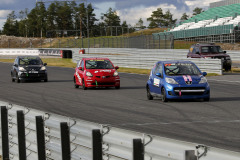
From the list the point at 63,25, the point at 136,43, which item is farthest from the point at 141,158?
the point at 63,25

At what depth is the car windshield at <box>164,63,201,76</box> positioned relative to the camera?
1756 cm

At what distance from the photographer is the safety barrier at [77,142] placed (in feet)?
13.9

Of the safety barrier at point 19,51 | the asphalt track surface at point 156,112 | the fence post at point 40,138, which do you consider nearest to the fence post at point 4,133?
the fence post at point 40,138

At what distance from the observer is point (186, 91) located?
16703mm

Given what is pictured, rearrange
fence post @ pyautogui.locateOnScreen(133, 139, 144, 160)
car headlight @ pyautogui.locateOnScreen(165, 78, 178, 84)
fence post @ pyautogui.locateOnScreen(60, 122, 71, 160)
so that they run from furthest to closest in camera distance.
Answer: car headlight @ pyautogui.locateOnScreen(165, 78, 178, 84) → fence post @ pyautogui.locateOnScreen(60, 122, 71, 160) → fence post @ pyautogui.locateOnScreen(133, 139, 144, 160)

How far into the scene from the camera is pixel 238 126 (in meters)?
11.2

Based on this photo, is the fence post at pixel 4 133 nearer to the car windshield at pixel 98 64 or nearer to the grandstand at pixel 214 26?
the car windshield at pixel 98 64

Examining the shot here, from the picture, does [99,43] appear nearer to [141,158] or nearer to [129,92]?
[129,92]

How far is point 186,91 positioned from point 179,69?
3.94 feet

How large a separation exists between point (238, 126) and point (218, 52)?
23.5 metres

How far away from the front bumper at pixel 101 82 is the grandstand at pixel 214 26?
2728 cm

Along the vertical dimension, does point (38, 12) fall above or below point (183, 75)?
above

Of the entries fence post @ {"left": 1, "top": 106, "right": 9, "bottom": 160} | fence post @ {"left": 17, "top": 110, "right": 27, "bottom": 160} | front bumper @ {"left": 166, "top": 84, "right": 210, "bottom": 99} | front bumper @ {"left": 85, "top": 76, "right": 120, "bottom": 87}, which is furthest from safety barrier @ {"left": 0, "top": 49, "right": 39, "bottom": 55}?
fence post @ {"left": 17, "top": 110, "right": 27, "bottom": 160}

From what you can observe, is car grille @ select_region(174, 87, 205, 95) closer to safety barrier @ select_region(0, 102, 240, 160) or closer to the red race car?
the red race car
